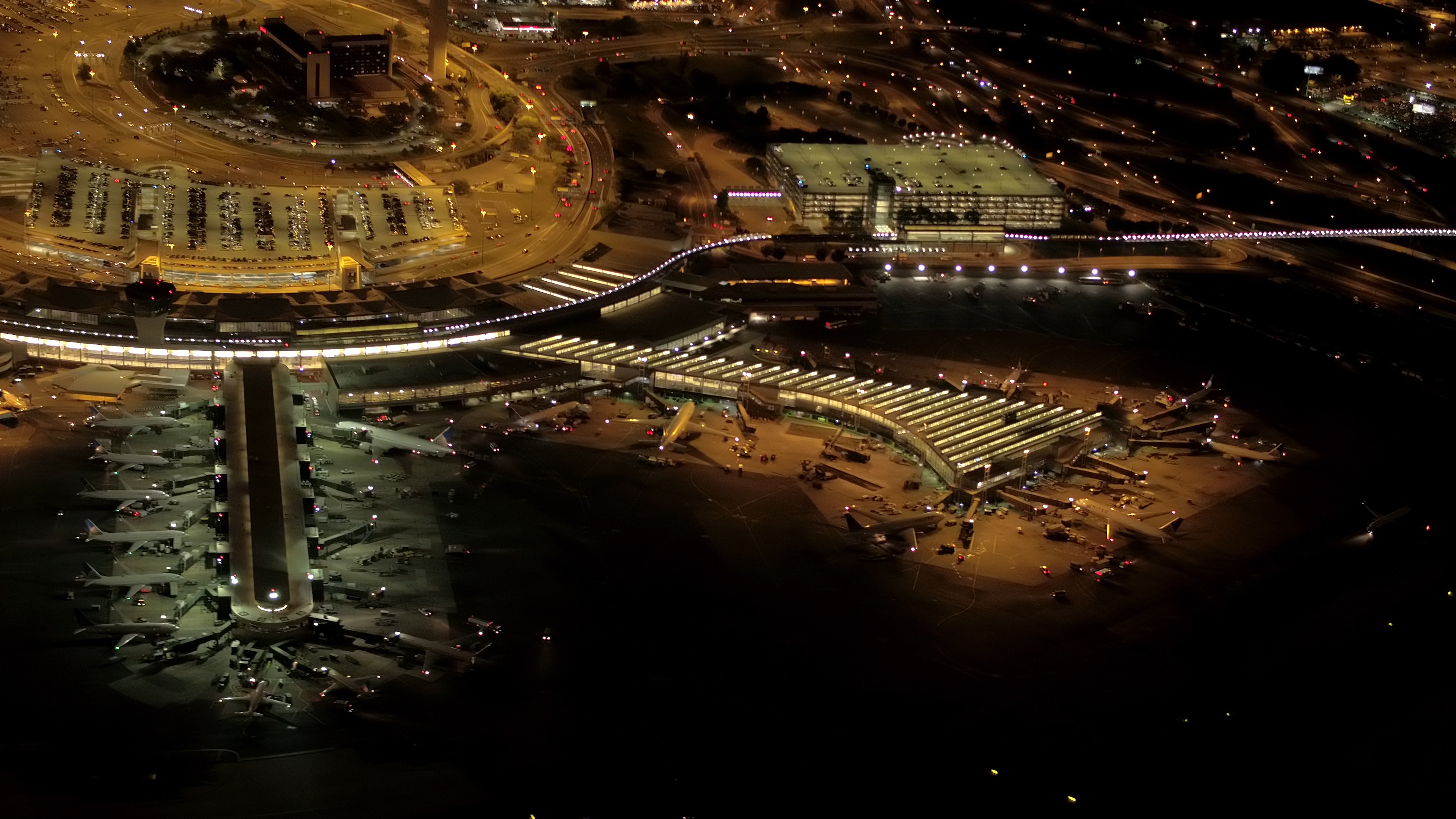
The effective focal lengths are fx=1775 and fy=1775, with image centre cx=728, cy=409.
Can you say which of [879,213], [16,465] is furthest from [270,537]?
[879,213]

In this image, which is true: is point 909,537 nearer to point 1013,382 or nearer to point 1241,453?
point 1013,382

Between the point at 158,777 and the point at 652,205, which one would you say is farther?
the point at 652,205

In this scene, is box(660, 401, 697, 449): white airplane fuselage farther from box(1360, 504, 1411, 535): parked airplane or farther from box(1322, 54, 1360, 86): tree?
box(1322, 54, 1360, 86): tree

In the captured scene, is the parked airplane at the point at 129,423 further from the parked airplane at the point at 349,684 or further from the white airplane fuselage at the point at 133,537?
the parked airplane at the point at 349,684

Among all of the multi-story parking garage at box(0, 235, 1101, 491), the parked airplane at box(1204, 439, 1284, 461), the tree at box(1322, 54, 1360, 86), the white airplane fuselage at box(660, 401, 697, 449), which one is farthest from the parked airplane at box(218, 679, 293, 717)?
the tree at box(1322, 54, 1360, 86)

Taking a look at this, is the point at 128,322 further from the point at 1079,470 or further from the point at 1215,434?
the point at 1215,434

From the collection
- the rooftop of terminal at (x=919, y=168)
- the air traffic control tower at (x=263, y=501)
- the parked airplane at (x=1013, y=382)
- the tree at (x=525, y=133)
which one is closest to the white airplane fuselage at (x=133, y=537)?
the air traffic control tower at (x=263, y=501)
